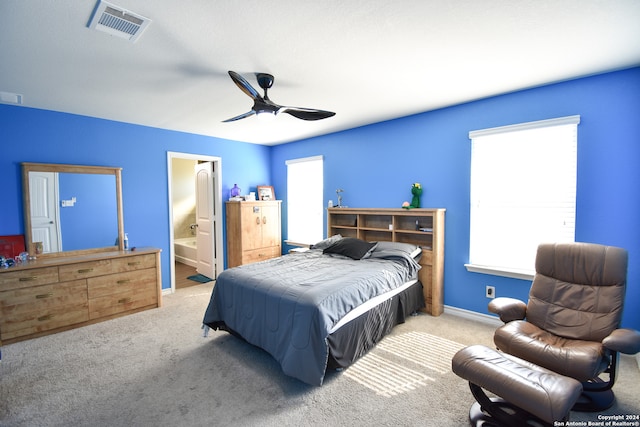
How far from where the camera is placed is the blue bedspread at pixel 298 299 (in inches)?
83.0

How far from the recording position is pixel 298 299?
7.35ft

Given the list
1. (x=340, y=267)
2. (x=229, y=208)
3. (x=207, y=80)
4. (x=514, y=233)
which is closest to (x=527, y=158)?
(x=514, y=233)

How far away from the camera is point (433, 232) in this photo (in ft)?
11.2

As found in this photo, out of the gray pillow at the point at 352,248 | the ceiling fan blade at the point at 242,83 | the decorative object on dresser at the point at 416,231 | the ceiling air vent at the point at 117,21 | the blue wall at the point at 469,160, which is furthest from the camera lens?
the gray pillow at the point at 352,248

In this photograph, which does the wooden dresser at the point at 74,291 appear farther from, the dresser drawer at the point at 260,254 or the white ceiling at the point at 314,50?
the white ceiling at the point at 314,50

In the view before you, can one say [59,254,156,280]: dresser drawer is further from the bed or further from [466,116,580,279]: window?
[466,116,580,279]: window

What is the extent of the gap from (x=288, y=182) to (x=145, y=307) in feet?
10.2

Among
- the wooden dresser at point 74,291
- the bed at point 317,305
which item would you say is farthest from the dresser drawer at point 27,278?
the bed at point 317,305

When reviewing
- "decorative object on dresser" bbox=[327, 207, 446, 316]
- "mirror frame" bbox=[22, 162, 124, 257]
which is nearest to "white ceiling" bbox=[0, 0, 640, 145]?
"mirror frame" bbox=[22, 162, 124, 257]

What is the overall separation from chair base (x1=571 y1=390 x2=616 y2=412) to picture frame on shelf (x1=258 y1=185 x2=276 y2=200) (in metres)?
4.87

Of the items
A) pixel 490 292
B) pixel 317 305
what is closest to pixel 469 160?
pixel 490 292

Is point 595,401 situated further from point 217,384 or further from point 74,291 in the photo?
point 74,291

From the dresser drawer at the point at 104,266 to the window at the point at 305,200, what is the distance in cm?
248

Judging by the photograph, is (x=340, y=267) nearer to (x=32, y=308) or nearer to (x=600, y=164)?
(x=600, y=164)
